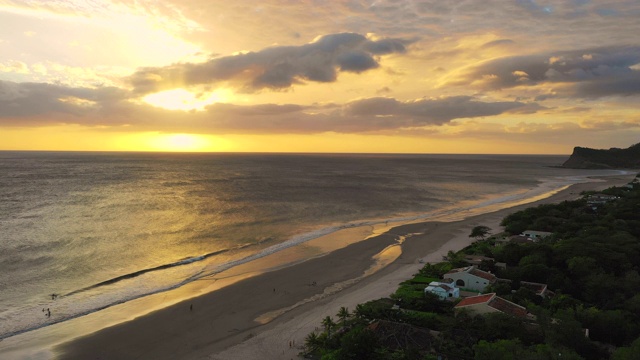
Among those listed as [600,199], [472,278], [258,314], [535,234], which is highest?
[600,199]

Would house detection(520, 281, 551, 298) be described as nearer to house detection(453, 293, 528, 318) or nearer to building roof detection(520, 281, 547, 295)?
building roof detection(520, 281, 547, 295)

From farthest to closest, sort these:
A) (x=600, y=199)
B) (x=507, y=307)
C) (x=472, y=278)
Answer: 1. (x=600, y=199)
2. (x=472, y=278)
3. (x=507, y=307)

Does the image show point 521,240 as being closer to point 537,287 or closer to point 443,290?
point 537,287

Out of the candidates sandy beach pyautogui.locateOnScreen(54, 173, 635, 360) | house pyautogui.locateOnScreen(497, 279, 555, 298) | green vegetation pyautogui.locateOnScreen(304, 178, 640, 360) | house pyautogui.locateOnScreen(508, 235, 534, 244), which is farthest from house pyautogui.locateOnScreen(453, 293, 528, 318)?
house pyautogui.locateOnScreen(508, 235, 534, 244)

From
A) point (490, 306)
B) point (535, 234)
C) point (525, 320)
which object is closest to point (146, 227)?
point (490, 306)

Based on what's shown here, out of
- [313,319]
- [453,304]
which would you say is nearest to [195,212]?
[313,319]

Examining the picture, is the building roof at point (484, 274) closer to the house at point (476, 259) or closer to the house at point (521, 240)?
the house at point (476, 259)

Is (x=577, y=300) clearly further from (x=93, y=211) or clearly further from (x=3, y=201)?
(x=3, y=201)
